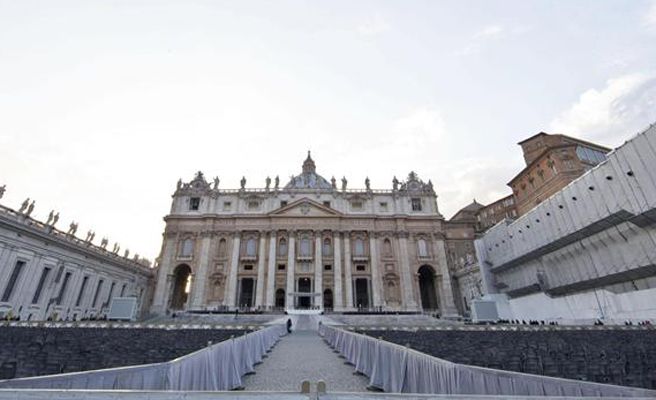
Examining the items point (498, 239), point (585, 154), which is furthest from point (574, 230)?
point (585, 154)

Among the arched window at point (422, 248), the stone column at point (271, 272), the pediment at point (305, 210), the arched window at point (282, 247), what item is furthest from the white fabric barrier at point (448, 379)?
the arched window at point (422, 248)

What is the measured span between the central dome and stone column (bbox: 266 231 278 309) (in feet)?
52.8

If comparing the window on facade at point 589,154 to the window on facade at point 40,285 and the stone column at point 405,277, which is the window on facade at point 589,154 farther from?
the window on facade at point 40,285

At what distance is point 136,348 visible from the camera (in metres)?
9.63

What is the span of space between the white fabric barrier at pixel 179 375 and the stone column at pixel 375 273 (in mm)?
33826

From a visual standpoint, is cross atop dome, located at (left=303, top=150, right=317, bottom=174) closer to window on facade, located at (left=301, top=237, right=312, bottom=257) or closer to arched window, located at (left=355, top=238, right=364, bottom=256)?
window on facade, located at (left=301, top=237, right=312, bottom=257)

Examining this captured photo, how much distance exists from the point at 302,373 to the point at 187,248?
4214 cm

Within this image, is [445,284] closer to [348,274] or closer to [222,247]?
[348,274]

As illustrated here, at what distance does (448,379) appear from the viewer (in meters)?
4.33

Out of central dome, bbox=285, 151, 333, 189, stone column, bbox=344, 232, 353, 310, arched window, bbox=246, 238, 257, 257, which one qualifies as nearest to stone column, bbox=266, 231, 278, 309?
arched window, bbox=246, 238, 257, 257

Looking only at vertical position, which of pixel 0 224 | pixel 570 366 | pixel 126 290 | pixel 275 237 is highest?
pixel 275 237

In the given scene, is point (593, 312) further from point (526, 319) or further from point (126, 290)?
point (126, 290)

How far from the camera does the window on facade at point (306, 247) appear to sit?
44.5 meters

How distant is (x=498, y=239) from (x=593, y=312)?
13272 millimetres
